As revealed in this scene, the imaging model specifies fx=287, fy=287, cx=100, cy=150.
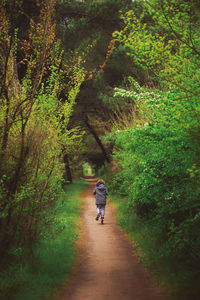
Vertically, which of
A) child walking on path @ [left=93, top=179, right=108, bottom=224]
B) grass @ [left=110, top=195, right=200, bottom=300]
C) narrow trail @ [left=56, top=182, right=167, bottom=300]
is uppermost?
child walking on path @ [left=93, top=179, right=108, bottom=224]

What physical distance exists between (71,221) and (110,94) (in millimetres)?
9344

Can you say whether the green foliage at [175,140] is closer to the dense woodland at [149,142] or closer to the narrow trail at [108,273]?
the dense woodland at [149,142]

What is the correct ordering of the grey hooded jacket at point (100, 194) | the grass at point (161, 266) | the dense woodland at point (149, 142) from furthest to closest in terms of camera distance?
the grey hooded jacket at point (100, 194) < the dense woodland at point (149, 142) < the grass at point (161, 266)

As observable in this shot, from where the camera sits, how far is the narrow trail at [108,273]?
5.73m

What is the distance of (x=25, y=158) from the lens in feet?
20.4

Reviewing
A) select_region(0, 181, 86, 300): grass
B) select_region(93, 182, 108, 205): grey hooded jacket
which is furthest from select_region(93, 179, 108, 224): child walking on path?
select_region(0, 181, 86, 300): grass

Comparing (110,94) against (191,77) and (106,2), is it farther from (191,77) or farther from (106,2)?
(191,77)

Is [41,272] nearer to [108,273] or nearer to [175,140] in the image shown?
[108,273]

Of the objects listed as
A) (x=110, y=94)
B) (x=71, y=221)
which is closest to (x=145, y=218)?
(x=71, y=221)

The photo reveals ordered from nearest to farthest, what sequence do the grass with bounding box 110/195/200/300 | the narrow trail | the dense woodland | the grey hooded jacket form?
the grass with bounding box 110/195/200/300, the narrow trail, the dense woodland, the grey hooded jacket

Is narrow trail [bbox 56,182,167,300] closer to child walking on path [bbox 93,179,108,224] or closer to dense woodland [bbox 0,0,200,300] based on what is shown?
dense woodland [bbox 0,0,200,300]

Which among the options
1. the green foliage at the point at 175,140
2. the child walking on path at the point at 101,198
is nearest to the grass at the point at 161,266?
the green foliage at the point at 175,140

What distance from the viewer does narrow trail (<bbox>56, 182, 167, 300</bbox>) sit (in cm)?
573

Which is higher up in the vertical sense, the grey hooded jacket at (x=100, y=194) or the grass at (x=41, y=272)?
the grey hooded jacket at (x=100, y=194)
